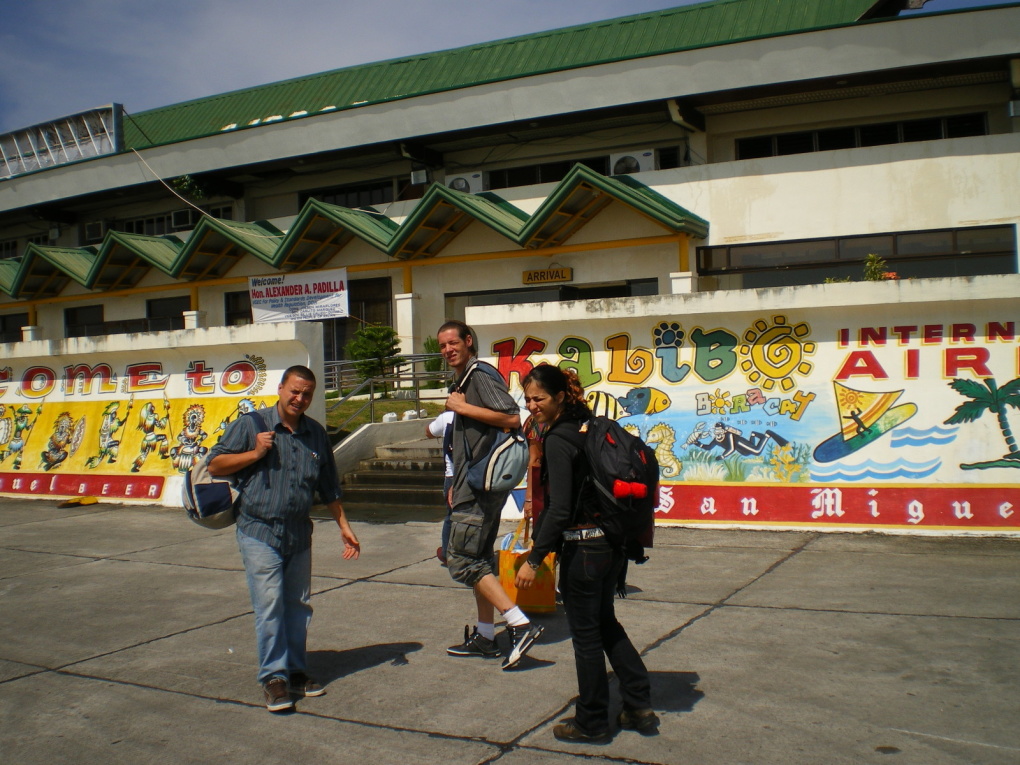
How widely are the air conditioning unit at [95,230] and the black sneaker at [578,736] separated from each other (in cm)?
2619

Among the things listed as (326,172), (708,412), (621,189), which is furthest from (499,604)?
(326,172)

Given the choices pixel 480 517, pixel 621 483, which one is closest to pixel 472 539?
pixel 480 517

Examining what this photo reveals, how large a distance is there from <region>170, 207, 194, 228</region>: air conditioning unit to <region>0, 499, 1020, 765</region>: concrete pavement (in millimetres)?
18112

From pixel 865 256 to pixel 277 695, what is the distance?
50.8 feet

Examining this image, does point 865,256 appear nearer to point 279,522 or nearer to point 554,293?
point 554,293

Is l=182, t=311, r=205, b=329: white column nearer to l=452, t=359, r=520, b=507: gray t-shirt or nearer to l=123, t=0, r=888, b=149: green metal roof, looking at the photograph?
l=123, t=0, r=888, b=149: green metal roof

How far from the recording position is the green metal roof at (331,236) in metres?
17.8

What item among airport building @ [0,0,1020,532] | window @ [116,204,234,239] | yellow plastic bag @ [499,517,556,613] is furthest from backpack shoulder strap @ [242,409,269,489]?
window @ [116,204,234,239]

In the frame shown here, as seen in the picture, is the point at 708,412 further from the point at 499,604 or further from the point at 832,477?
the point at 499,604

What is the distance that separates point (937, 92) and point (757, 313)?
38.1 feet

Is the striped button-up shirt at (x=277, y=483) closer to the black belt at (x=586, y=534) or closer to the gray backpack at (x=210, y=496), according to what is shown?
the gray backpack at (x=210, y=496)

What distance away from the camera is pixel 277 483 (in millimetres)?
4781

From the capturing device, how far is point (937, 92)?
1775 cm

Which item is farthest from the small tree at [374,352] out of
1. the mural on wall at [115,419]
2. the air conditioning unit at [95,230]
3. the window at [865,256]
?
the air conditioning unit at [95,230]
